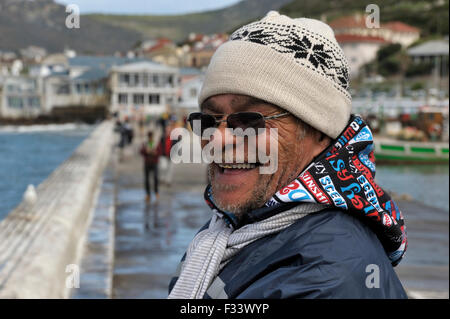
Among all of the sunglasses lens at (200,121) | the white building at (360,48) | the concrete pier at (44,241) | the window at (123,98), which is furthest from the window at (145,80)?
the sunglasses lens at (200,121)

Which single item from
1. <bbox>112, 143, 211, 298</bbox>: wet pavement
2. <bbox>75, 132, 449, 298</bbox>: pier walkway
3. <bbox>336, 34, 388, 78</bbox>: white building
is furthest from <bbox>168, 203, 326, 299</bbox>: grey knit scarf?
<bbox>336, 34, 388, 78</bbox>: white building

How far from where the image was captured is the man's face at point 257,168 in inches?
70.8

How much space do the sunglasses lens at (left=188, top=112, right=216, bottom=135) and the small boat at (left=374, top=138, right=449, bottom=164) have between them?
25.9m

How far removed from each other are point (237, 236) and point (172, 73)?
3522 inches

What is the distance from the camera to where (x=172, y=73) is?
295 ft

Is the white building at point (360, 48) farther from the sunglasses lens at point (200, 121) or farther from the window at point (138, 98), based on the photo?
the sunglasses lens at point (200, 121)

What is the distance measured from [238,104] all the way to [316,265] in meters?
0.58

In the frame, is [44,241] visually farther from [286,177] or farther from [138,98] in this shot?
[138,98]

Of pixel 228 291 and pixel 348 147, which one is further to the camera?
pixel 348 147

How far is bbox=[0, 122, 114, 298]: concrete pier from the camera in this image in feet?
15.5

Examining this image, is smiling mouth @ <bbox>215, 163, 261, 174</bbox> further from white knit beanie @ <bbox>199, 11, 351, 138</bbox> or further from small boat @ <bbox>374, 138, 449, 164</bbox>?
small boat @ <bbox>374, 138, 449, 164</bbox>

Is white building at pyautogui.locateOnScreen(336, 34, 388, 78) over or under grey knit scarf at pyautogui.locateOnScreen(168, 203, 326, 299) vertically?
under

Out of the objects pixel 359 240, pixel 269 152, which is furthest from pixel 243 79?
pixel 359 240
